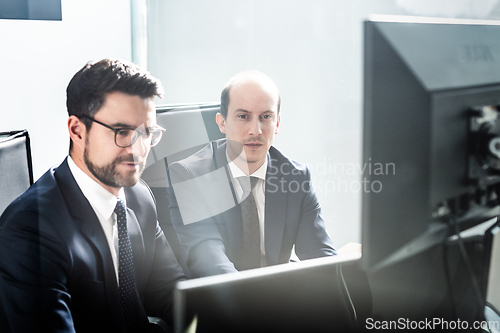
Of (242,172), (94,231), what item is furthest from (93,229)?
(242,172)

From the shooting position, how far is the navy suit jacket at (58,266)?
2.66 feet

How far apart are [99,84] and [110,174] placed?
0.77 feet

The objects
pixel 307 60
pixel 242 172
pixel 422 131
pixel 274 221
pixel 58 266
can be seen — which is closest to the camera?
pixel 422 131

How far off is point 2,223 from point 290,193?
86 centimetres

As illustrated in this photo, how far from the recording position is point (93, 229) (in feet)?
3.14

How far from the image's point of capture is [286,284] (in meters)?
0.60

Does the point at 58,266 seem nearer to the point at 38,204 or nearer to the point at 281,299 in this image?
the point at 38,204

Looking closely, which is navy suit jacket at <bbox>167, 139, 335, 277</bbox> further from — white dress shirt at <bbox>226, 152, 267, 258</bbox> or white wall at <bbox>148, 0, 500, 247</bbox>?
white wall at <bbox>148, 0, 500, 247</bbox>

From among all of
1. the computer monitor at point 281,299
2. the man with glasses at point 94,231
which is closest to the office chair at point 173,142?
the man with glasses at point 94,231

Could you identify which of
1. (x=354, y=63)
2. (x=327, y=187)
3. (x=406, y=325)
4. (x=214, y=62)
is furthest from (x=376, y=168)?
(x=214, y=62)

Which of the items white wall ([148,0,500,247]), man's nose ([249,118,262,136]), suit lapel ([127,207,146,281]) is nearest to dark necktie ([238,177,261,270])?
man's nose ([249,118,262,136])

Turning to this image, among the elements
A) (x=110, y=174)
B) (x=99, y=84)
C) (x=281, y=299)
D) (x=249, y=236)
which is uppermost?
(x=99, y=84)

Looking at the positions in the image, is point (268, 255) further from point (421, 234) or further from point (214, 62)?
point (214, 62)

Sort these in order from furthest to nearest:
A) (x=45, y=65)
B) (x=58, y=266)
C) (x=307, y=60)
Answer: (x=307, y=60) → (x=45, y=65) → (x=58, y=266)
